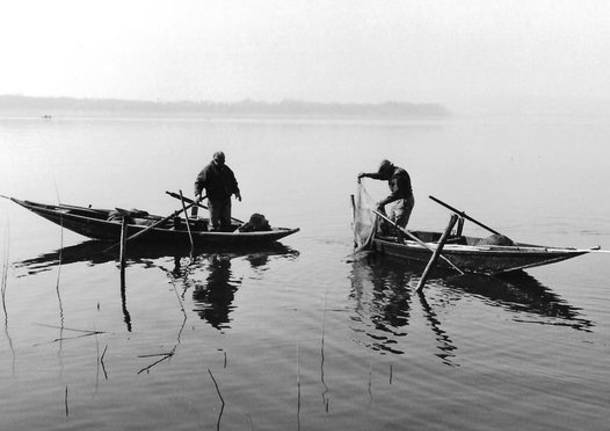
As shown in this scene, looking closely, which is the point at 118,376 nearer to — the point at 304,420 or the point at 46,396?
the point at 46,396

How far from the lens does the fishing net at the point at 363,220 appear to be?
52.8 ft

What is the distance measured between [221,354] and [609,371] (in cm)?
512

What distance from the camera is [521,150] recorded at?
57.5 metres

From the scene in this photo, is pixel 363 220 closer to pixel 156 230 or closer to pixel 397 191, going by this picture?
pixel 397 191

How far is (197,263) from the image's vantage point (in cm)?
1561

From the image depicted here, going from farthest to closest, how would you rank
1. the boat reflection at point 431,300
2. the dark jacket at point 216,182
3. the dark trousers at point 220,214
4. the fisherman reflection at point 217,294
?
the dark trousers at point 220,214
the dark jacket at point 216,182
the fisherman reflection at point 217,294
the boat reflection at point 431,300

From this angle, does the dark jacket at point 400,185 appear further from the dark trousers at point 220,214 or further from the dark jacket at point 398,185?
the dark trousers at point 220,214

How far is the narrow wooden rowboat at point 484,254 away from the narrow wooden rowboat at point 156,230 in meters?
3.31

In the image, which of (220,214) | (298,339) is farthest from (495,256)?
(220,214)

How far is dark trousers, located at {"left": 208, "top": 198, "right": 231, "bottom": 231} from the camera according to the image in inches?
680

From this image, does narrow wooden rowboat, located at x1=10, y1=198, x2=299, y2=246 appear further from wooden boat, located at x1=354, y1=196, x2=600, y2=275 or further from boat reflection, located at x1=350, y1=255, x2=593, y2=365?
boat reflection, located at x1=350, y1=255, x2=593, y2=365

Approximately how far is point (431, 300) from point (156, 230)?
25.4 ft

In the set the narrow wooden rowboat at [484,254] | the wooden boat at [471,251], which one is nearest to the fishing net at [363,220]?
the wooden boat at [471,251]

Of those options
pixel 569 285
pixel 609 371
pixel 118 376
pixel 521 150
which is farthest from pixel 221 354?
pixel 521 150
